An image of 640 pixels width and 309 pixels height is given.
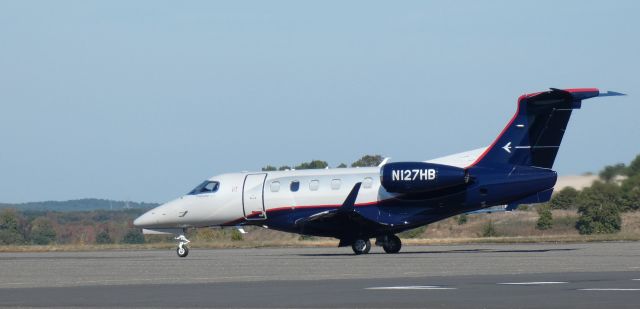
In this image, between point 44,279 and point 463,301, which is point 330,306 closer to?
point 463,301

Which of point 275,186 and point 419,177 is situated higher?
point 419,177

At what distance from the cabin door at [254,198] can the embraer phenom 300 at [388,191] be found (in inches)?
1.4

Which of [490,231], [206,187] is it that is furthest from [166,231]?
[490,231]

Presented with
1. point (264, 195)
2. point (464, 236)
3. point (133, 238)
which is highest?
point (264, 195)

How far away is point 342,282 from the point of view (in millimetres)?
24250

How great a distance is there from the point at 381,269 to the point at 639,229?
28.3 m

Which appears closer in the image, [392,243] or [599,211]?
[392,243]

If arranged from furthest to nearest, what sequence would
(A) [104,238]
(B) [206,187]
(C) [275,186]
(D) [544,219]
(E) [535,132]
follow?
(A) [104,238] → (D) [544,219] → (B) [206,187] → (C) [275,186] → (E) [535,132]

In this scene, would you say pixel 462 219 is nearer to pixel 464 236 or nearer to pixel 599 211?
pixel 464 236

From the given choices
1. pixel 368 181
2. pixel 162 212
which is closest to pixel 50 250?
pixel 162 212

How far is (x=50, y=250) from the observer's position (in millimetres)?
52406

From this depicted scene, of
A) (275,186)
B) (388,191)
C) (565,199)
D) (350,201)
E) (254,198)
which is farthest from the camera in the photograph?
(565,199)

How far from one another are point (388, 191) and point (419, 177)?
4.84ft

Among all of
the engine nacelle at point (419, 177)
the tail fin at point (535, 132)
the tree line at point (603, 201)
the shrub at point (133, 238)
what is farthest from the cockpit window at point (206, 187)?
the shrub at point (133, 238)
